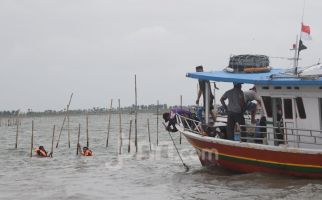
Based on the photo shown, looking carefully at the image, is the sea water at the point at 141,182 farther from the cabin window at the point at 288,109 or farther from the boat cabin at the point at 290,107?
the cabin window at the point at 288,109

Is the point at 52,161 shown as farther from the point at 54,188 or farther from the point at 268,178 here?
the point at 268,178

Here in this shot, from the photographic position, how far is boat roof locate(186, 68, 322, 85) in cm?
1362

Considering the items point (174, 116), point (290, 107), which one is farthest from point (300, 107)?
point (174, 116)

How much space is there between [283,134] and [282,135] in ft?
1.47

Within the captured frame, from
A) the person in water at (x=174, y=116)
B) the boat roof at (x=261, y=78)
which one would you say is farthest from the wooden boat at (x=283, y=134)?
the person in water at (x=174, y=116)

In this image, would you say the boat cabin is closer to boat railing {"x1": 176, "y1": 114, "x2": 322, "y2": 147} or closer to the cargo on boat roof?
boat railing {"x1": 176, "y1": 114, "x2": 322, "y2": 147}

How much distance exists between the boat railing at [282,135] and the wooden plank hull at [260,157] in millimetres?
285

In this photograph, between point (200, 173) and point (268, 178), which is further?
point (200, 173)

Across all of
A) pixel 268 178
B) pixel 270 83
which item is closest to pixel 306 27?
pixel 270 83

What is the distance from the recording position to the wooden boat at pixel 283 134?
13562 millimetres

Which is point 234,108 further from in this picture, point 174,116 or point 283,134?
point 174,116

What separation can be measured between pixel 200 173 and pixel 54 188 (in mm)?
4679

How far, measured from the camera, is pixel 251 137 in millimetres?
14898

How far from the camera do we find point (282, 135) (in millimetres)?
14406
